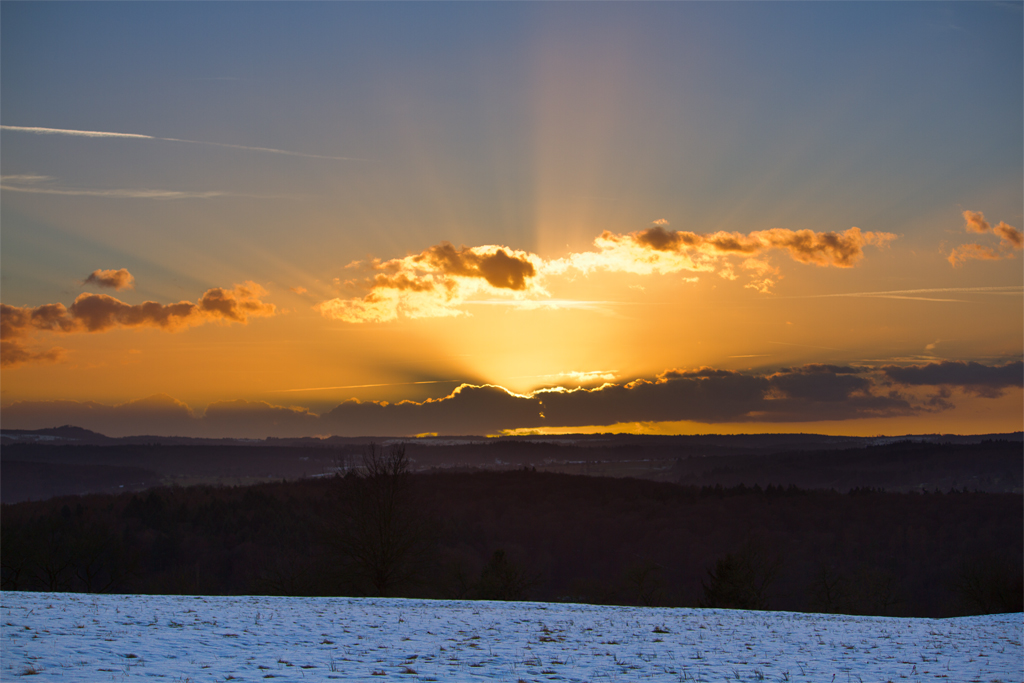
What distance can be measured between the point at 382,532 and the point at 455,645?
2889 cm

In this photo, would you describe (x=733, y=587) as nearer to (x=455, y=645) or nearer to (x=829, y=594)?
(x=829, y=594)

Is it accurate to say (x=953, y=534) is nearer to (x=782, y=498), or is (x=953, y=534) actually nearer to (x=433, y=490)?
(x=782, y=498)

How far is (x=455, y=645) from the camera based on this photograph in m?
17.0

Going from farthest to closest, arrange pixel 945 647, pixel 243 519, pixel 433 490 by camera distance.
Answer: pixel 433 490 → pixel 243 519 → pixel 945 647

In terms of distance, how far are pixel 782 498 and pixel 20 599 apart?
606ft

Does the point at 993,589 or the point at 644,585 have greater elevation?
the point at 993,589

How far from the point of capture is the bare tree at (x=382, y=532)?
1757 inches

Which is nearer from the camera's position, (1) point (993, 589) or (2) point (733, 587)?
(1) point (993, 589)

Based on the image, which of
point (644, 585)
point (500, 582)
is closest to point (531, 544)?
point (644, 585)

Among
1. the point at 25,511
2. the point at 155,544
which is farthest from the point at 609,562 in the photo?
the point at 25,511

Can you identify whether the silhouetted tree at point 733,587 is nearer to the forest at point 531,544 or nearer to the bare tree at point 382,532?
the forest at point 531,544

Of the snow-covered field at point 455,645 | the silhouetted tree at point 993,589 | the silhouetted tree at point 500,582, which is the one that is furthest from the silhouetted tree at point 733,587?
the snow-covered field at point 455,645

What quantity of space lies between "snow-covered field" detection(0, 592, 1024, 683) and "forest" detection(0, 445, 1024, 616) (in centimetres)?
2322

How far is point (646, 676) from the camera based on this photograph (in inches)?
550
